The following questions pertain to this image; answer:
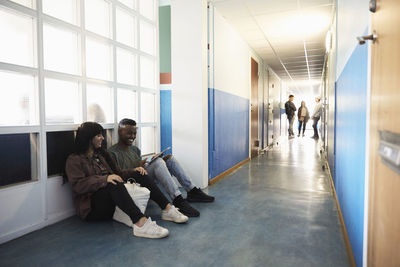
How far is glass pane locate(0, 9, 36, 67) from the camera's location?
1.96 meters

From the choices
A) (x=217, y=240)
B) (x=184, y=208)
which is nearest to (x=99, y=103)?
(x=184, y=208)

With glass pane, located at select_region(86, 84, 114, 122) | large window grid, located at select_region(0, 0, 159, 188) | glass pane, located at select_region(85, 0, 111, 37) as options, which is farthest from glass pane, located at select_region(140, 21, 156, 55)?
glass pane, located at select_region(86, 84, 114, 122)

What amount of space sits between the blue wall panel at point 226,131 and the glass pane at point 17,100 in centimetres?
226

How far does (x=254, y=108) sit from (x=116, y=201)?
4988 mm

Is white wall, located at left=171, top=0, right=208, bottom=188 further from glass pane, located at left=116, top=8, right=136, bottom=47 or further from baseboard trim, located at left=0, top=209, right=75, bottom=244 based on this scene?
baseboard trim, located at left=0, top=209, right=75, bottom=244

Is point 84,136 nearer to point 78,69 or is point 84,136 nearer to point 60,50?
point 78,69

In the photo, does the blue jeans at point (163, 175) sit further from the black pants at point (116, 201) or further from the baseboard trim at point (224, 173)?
the baseboard trim at point (224, 173)

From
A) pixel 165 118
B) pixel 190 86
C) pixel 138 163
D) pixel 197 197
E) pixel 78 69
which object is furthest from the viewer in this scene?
pixel 165 118

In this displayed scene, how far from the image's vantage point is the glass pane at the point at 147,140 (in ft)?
11.3

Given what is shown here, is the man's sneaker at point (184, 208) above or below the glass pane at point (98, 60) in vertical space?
below

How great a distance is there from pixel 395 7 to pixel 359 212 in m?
1.05

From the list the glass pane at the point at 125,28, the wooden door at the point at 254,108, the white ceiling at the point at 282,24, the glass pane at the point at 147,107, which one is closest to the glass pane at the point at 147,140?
the glass pane at the point at 147,107

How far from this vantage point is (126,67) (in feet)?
10.3

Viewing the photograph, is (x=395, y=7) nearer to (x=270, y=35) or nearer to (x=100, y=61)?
(x=100, y=61)
